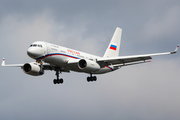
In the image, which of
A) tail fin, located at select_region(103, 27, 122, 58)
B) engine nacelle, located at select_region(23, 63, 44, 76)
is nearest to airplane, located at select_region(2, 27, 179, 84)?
engine nacelle, located at select_region(23, 63, 44, 76)

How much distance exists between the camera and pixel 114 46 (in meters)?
51.6

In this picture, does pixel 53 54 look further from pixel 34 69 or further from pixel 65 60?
pixel 34 69

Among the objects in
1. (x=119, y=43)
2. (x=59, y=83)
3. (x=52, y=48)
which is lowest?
(x=59, y=83)

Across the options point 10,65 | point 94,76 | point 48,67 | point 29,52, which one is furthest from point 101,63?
point 10,65

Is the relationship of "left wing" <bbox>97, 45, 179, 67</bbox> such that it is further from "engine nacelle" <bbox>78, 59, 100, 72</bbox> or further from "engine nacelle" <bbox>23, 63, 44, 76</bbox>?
"engine nacelle" <bbox>23, 63, 44, 76</bbox>

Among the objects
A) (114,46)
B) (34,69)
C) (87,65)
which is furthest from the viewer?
(114,46)

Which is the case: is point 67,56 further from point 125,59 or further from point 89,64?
point 125,59

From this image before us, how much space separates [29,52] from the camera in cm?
3569

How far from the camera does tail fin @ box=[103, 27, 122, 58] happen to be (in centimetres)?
5009

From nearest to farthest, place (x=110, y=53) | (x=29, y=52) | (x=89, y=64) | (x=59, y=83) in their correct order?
(x=29, y=52) < (x=89, y=64) < (x=59, y=83) < (x=110, y=53)

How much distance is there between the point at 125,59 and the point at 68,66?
819 centimetres

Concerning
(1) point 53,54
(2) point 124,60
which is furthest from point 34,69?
(2) point 124,60

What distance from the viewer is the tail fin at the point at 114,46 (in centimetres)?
5009

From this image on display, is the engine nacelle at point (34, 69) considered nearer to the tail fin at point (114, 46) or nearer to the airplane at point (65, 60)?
the airplane at point (65, 60)
